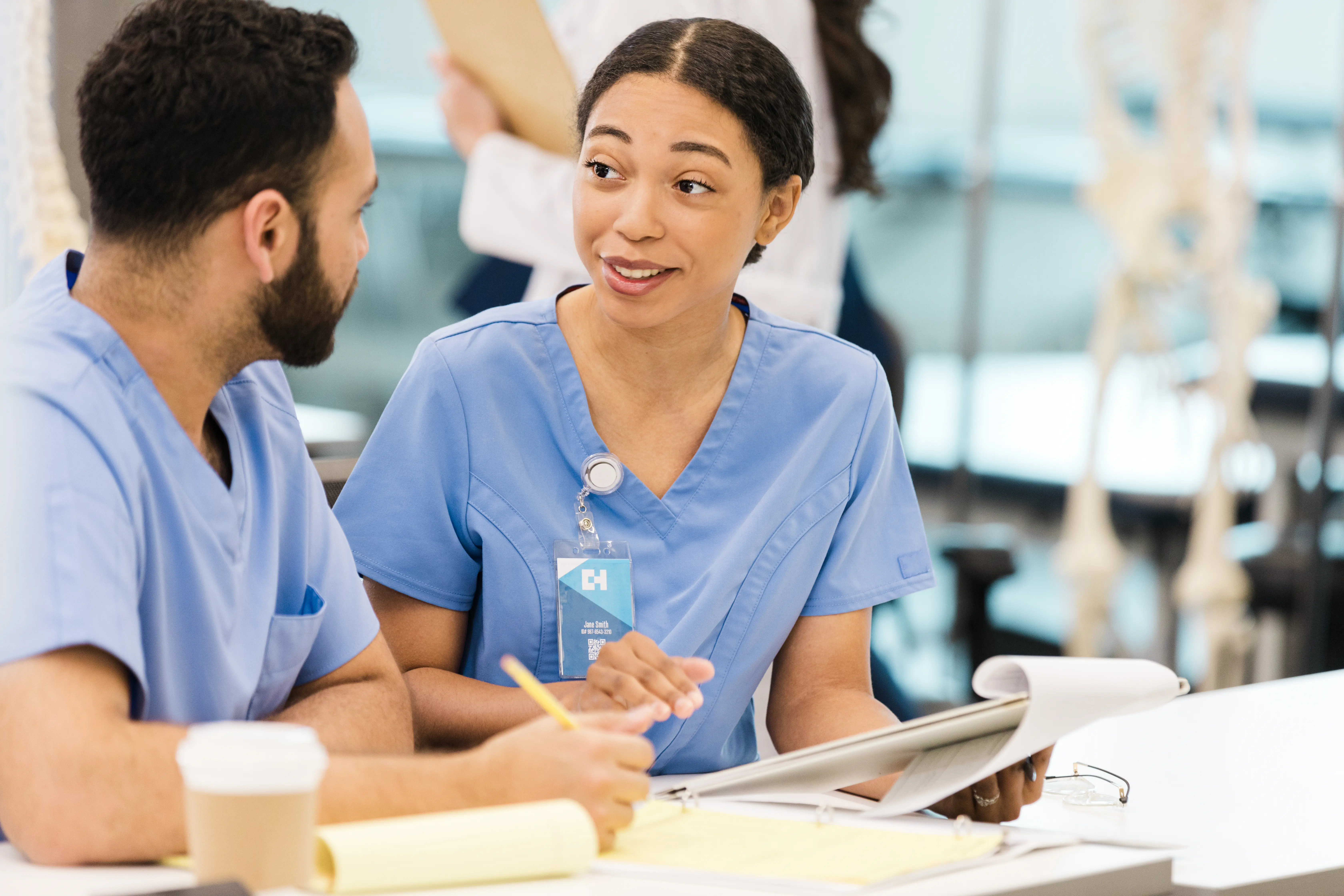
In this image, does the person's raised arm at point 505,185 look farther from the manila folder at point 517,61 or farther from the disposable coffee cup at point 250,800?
the disposable coffee cup at point 250,800

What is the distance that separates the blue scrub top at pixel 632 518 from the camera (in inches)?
55.6

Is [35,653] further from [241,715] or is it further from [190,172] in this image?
[190,172]

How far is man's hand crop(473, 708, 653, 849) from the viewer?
0.96 metres

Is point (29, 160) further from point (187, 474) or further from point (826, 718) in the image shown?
point (826, 718)

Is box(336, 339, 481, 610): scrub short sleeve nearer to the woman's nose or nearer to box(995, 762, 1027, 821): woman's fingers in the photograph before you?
the woman's nose

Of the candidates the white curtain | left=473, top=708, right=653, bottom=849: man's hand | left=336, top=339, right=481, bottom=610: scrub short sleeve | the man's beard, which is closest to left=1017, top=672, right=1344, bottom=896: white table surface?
left=473, top=708, right=653, bottom=849: man's hand

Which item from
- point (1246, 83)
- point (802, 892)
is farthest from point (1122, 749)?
point (1246, 83)

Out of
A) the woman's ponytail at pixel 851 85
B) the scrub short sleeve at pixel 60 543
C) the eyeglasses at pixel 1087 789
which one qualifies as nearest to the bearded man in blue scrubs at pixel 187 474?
the scrub short sleeve at pixel 60 543

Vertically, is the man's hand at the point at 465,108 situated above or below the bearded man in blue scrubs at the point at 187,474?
above

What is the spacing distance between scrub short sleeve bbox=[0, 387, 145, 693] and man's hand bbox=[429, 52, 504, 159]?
144 cm

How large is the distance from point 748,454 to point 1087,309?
3236mm

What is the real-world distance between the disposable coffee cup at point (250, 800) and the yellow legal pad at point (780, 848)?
244 mm

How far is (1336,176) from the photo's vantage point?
13.8 ft

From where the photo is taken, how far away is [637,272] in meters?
1.42
